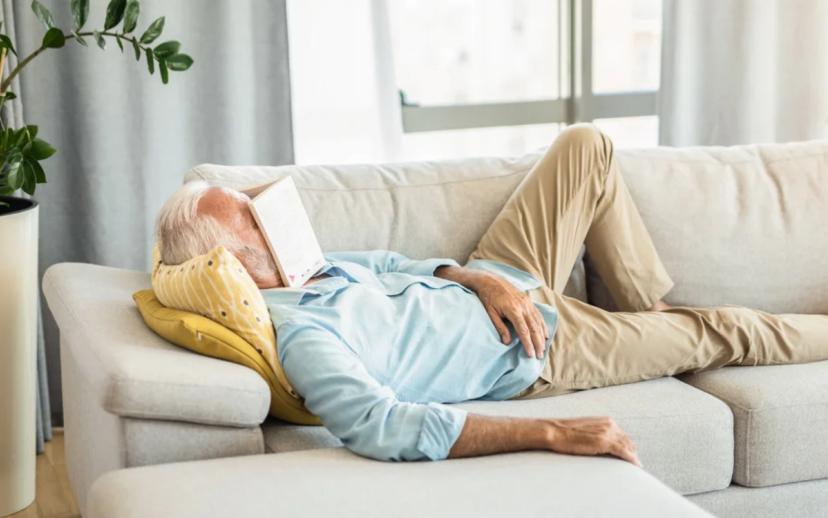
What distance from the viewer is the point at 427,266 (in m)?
2.08

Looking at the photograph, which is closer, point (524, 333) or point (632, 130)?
point (524, 333)

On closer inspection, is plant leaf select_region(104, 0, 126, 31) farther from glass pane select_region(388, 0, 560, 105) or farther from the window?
glass pane select_region(388, 0, 560, 105)

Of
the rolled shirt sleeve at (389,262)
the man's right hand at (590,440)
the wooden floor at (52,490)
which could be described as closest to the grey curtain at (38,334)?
the wooden floor at (52,490)

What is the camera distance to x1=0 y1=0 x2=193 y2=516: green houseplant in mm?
1991

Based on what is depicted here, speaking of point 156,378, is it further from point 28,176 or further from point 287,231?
point 28,176

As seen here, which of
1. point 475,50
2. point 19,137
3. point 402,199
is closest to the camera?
point 19,137

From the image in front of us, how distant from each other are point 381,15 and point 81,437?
5.76 feet

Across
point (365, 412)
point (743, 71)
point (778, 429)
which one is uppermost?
point (743, 71)

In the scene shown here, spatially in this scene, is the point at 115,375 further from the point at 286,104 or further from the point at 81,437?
the point at 286,104

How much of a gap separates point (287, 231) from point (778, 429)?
1.08m

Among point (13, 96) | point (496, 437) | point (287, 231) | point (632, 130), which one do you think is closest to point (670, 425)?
point (496, 437)

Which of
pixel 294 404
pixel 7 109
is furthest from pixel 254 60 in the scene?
pixel 294 404

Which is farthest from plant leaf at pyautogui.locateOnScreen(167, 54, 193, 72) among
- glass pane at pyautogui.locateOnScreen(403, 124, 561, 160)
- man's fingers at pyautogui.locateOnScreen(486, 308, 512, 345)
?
glass pane at pyautogui.locateOnScreen(403, 124, 561, 160)

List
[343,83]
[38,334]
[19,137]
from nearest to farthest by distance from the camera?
[19,137]
[38,334]
[343,83]
